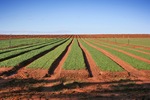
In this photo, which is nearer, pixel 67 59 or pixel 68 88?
pixel 68 88

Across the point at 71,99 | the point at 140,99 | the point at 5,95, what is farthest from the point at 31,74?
the point at 140,99

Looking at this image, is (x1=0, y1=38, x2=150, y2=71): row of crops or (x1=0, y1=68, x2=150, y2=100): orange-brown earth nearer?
(x1=0, y1=68, x2=150, y2=100): orange-brown earth

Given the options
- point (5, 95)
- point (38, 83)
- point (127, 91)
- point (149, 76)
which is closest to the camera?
point (5, 95)

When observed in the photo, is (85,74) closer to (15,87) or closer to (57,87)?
(57,87)

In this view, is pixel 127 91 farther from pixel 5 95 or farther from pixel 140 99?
pixel 5 95

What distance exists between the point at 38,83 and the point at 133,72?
7085 millimetres

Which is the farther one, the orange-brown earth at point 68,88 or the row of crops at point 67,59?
the row of crops at point 67,59

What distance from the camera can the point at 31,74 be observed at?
1529 cm

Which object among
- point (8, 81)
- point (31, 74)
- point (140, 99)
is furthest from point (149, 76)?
point (8, 81)

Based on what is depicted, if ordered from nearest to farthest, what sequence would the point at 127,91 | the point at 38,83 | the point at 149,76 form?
the point at 127,91 → the point at 38,83 → the point at 149,76

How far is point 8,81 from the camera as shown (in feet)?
42.5

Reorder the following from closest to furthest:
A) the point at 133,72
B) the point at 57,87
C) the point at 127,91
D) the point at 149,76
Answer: the point at 127,91, the point at 57,87, the point at 149,76, the point at 133,72

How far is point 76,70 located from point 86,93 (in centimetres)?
641

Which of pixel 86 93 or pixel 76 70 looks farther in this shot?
pixel 76 70
